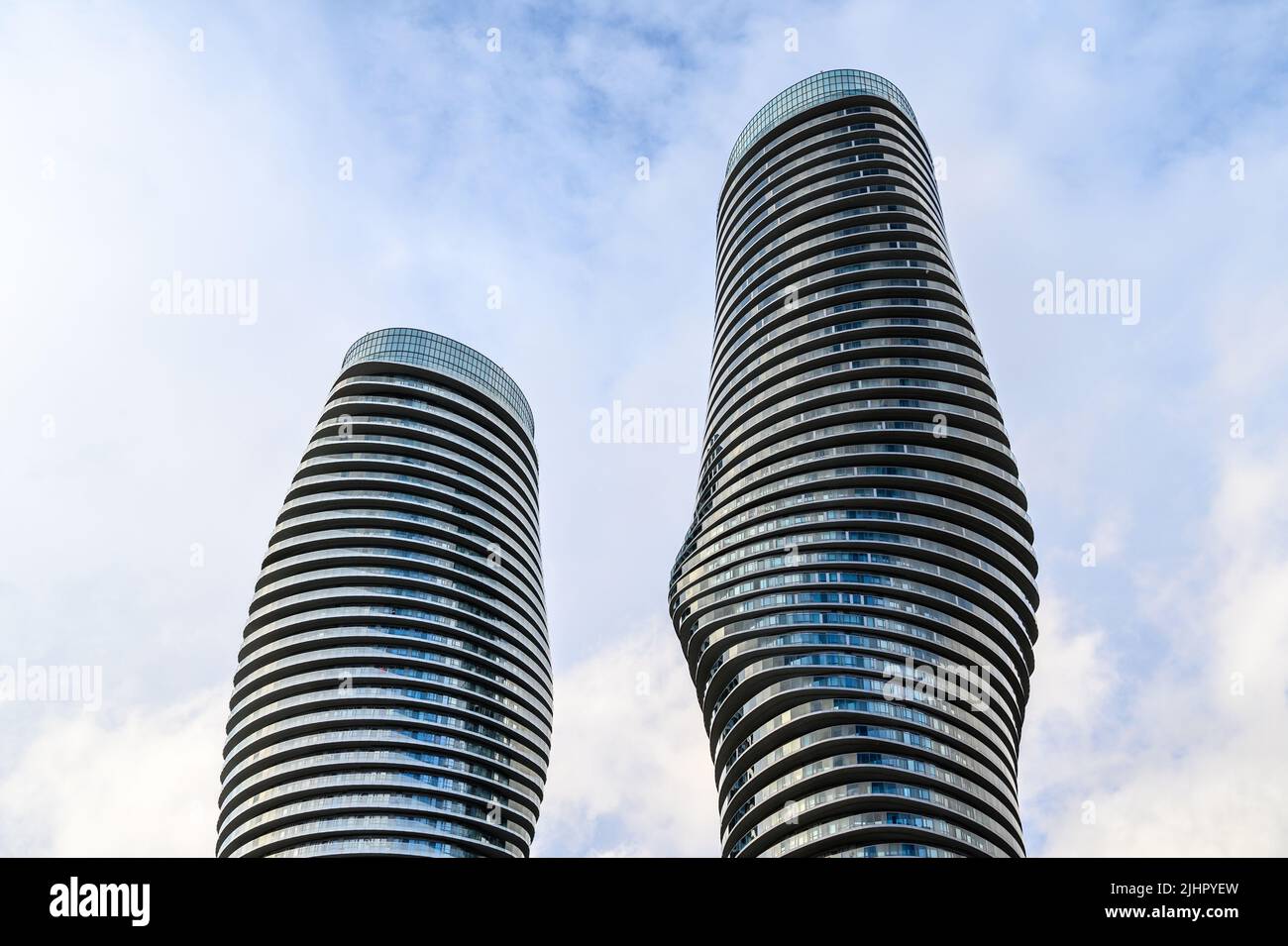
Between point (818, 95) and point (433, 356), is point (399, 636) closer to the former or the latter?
point (433, 356)

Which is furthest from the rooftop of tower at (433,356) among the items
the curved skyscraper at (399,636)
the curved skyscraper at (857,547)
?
the curved skyscraper at (857,547)

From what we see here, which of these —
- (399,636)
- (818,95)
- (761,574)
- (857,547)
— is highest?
(818,95)

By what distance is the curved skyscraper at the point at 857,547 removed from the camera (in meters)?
105

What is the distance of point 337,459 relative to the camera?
150 m

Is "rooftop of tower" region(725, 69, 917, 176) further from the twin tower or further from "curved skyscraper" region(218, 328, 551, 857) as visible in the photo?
"curved skyscraper" region(218, 328, 551, 857)

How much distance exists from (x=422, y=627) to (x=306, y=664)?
471 inches

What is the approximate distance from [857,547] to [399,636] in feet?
159

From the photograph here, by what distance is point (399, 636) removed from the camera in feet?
454

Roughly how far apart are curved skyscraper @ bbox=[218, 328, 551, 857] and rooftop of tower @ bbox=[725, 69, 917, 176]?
42081mm

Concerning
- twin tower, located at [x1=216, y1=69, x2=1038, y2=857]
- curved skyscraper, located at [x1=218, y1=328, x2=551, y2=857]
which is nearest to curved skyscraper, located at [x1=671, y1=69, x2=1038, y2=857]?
twin tower, located at [x1=216, y1=69, x2=1038, y2=857]

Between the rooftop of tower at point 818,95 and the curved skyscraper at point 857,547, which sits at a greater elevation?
the rooftop of tower at point 818,95

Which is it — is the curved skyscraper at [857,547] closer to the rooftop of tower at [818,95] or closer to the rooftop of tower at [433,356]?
the rooftop of tower at [818,95]

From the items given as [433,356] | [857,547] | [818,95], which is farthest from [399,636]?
[818,95]

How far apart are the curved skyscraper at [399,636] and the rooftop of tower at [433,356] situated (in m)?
0.27
